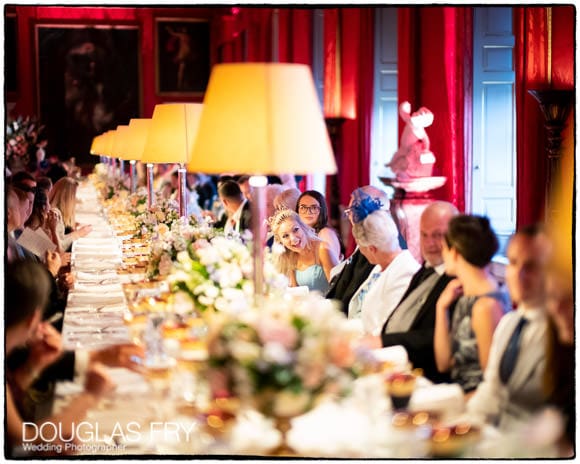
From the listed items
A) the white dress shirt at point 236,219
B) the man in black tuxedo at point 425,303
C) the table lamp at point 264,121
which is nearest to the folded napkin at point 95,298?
the man in black tuxedo at point 425,303

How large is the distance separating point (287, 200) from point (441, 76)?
272 cm

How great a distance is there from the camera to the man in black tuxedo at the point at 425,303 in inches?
149

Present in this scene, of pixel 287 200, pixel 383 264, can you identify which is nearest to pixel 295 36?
pixel 287 200

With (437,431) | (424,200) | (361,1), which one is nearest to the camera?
(437,431)

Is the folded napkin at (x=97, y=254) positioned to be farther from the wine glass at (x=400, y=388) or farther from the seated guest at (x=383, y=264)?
the wine glass at (x=400, y=388)

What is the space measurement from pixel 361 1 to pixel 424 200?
558 centimetres

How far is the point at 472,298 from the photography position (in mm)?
3545

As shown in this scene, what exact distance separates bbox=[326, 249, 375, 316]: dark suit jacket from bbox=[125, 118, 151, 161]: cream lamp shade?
2005 millimetres

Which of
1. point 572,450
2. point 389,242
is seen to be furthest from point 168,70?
point 572,450

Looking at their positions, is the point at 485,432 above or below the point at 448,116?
below

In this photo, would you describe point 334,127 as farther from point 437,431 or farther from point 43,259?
point 437,431

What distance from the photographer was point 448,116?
30.3ft

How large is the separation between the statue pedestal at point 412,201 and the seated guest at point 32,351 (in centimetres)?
562

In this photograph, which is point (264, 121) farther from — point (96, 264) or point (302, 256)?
point (96, 264)
